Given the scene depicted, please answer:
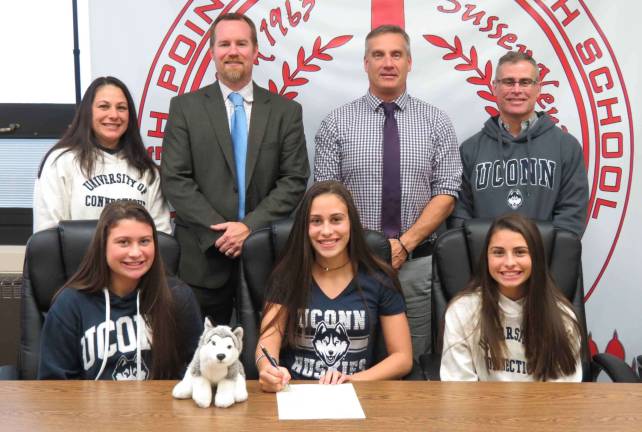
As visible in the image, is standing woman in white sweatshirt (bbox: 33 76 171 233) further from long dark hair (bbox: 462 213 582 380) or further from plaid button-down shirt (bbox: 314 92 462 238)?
long dark hair (bbox: 462 213 582 380)

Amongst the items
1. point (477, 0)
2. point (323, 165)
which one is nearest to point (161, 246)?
point (323, 165)

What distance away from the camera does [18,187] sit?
143 inches

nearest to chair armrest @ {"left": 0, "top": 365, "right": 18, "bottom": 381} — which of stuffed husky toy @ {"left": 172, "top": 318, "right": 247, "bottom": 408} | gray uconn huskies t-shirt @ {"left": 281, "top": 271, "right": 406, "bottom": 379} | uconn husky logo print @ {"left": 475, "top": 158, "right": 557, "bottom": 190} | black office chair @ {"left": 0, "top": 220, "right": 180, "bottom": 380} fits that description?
black office chair @ {"left": 0, "top": 220, "right": 180, "bottom": 380}

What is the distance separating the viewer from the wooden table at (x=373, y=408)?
1.59 meters

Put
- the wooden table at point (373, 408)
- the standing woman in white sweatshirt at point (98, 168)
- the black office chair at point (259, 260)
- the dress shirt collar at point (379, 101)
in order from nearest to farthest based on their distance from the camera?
the wooden table at point (373, 408) < the black office chair at point (259, 260) < the standing woman in white sweatshirt at point (98, 168) < the dress shirt collar at point (379, 101)

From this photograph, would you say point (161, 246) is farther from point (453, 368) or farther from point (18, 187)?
point (18, 187)

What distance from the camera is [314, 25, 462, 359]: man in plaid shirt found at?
115 inches

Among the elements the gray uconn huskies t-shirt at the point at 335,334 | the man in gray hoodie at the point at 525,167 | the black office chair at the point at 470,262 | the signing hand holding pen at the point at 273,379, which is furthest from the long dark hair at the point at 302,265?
Answer: the man in gray hoodie at the point at 525,167

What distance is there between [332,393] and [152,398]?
425mm

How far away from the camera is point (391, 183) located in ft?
9.62

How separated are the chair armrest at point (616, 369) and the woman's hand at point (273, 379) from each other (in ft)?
3.23

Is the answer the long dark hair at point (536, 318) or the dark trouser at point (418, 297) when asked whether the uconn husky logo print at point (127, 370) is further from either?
the dark trouser at point (418, 297)

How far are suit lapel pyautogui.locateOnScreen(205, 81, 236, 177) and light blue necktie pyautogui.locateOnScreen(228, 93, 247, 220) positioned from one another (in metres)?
0.04

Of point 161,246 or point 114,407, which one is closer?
point 114,407
